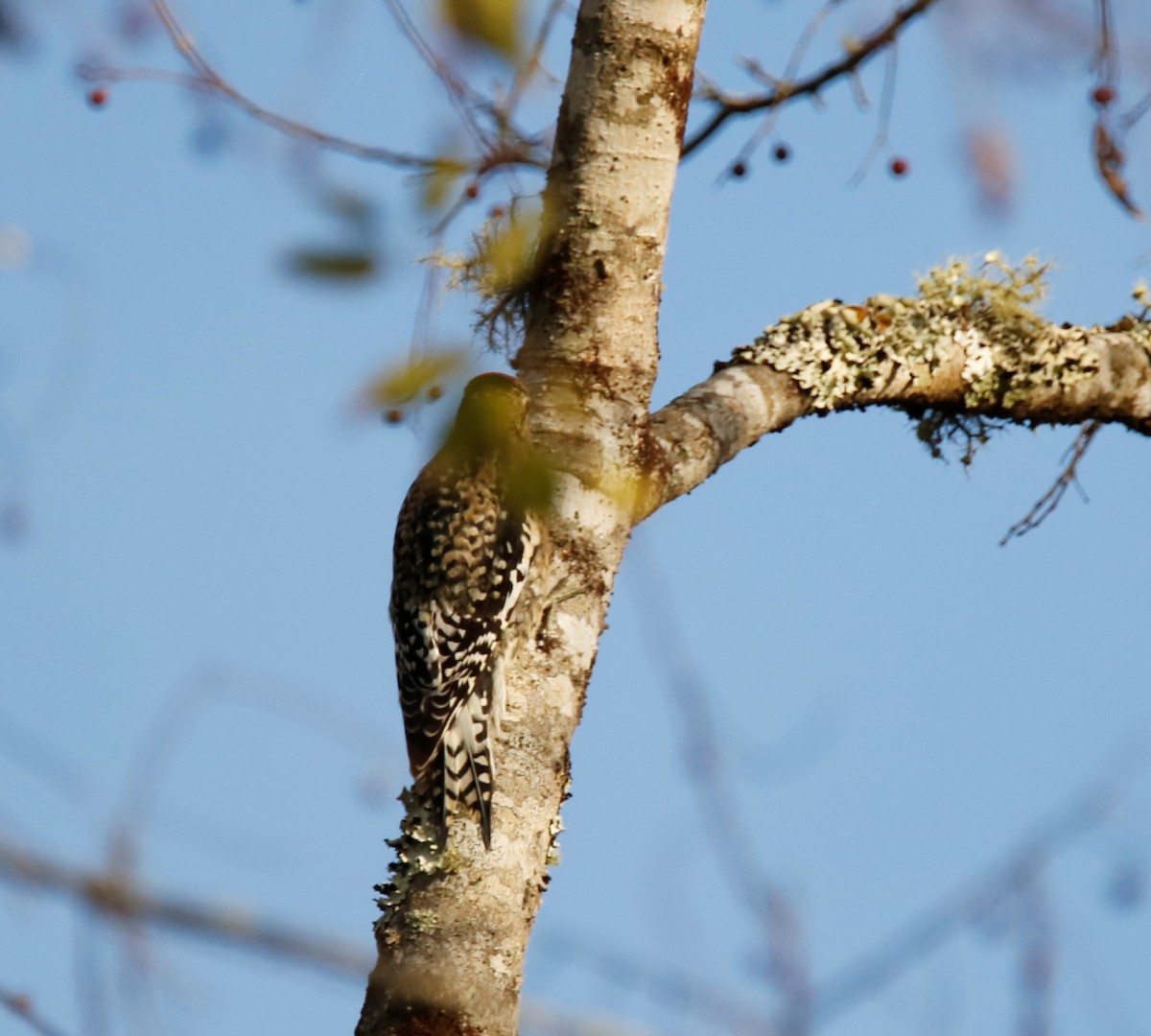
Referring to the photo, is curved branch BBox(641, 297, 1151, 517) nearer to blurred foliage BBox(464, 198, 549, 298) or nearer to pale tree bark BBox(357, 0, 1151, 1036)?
pale tree bark BBox(357, 0, 1151, 1036)

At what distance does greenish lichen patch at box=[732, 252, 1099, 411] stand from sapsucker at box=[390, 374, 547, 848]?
0.92 metres

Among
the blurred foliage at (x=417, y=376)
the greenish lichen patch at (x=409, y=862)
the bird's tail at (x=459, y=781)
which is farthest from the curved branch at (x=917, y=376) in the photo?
the blurred foliage at (x=417, y=376)

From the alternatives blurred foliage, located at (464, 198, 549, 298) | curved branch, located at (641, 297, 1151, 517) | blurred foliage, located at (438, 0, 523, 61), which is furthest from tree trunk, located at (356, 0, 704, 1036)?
blurred foliage, located at (438, 0, 523, 61)

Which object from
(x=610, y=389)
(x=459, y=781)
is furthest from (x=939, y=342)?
(x=459, y=781)

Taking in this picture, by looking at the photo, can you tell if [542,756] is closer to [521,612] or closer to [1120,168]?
[521,612]

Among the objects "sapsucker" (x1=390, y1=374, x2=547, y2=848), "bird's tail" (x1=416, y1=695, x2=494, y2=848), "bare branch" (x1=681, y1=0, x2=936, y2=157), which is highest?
"bare branch" (x1=681, y1=0, x2=936, y2=157)

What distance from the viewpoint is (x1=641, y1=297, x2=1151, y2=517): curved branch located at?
422cm

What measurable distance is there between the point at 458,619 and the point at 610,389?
1531 mm

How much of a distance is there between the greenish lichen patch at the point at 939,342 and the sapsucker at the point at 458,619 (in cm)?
92

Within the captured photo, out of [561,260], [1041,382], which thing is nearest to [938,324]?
[1041,382]

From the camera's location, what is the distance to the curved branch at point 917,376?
422cm

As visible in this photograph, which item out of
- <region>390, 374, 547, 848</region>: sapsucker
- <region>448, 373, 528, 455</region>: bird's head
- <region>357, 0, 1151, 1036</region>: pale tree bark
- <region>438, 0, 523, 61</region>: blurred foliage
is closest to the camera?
<region>438, 0, 523, 61</region>: blurred foliage

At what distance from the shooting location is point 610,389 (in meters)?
3.75

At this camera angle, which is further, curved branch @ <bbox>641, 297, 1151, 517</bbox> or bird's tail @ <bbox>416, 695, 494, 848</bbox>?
curved branch @ <bbox>641, 297, 1151, 517</bbox>
